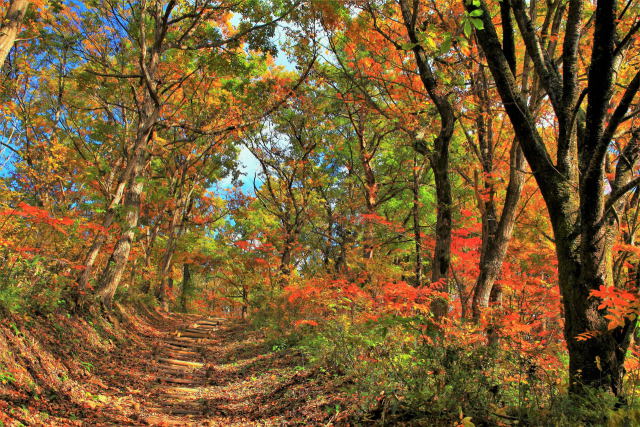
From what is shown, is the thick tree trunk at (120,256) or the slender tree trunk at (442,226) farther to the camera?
the thick tree trunk at (120,256)

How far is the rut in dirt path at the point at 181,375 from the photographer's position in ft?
17.6

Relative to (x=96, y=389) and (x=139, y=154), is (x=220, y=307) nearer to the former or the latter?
(x=139, y=154)

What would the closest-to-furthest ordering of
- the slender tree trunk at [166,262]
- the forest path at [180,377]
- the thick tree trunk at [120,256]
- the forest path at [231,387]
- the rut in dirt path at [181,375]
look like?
the forest path at [231,387]
the forest path at [180,377]
the rut in dirt path at [181,375]
the thick tree trunk at [120,256]
the slender tree trunk at [166,262]

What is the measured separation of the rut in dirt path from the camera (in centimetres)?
537

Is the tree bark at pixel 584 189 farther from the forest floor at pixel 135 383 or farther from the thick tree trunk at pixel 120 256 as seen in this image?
the thick tree trunk at pixel 120 256

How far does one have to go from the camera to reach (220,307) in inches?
1293

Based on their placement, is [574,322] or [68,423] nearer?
[574,322]

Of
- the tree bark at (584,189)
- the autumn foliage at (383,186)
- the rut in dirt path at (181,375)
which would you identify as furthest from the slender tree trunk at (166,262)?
the tree bark at (584,189)

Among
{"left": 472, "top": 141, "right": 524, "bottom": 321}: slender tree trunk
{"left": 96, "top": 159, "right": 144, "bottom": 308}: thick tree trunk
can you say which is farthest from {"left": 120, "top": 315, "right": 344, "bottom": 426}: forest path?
{"left": 472, "top": 141, "right": 524, "bottom": 321}: slender tree trunk

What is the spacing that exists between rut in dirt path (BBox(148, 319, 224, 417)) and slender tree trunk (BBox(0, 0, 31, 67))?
5311 mm

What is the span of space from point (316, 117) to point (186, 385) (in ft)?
34.5

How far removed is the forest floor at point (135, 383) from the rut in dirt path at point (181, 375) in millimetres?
18

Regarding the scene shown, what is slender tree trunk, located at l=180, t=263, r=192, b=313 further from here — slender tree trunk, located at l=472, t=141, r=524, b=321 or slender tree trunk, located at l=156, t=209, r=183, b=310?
slender tree trunk, located at l=472, t=141, r=524, b=321

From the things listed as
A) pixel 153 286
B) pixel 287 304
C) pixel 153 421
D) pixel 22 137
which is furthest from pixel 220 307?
pixel 153 421
